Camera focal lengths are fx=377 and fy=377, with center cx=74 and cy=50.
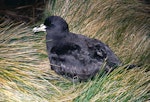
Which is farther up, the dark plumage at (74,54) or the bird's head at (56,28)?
the bird's head at (56,28)

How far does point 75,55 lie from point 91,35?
3.87 feet

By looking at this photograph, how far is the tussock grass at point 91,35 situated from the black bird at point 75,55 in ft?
0.39

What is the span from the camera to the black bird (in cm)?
434

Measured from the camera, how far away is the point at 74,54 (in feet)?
14.4

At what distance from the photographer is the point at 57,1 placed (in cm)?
600

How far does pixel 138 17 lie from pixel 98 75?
2.43 meters

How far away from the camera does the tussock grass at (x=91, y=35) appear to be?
12.9ft

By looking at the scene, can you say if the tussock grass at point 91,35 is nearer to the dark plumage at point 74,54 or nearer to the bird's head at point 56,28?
the dark plumage at point 74,54

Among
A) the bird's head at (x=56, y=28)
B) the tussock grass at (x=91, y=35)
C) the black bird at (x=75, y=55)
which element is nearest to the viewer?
the tussock grass at (x=91, y=35)

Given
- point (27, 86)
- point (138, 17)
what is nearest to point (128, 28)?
point (138, 17)

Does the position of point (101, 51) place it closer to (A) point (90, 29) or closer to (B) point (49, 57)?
(B) point (49, 57)

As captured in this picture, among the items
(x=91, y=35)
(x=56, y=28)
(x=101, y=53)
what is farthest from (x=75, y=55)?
(x=91, y=35)

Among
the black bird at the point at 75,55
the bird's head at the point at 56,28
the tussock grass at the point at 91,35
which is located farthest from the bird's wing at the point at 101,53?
the bird's head at the point at 56,28

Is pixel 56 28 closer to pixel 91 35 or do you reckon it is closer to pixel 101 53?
pixel 101 53
